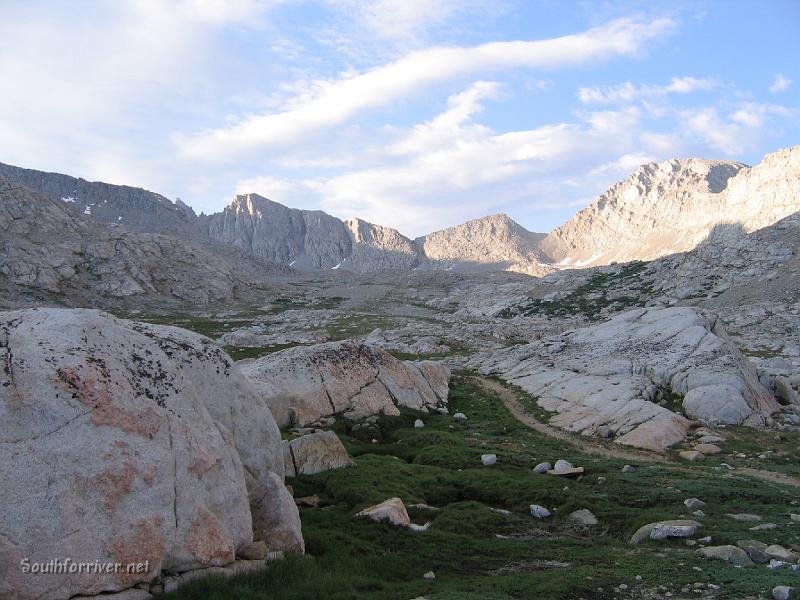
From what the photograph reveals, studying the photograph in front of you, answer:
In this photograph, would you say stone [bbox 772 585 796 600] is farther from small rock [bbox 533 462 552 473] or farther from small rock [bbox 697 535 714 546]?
small rock [bbox 533 462 552 473]

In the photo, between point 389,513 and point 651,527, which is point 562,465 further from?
point 389,513

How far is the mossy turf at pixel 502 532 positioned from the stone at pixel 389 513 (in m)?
0.39

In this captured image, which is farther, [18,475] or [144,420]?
[144,420]

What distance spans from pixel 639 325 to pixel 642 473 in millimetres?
33707

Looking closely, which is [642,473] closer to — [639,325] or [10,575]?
[10,575]

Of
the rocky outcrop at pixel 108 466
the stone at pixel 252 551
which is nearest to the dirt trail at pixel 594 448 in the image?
the stone at pixel 252 551

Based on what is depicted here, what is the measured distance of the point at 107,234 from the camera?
627 ft

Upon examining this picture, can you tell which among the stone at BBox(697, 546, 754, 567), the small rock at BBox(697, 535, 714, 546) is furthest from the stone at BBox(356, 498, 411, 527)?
the small rock at BBox(697, 535, 714, 546)

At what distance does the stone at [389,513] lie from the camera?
19875mm

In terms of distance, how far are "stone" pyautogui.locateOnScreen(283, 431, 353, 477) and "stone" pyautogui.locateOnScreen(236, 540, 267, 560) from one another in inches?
408

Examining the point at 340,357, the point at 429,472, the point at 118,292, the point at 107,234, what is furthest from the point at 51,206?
the point at 429,472

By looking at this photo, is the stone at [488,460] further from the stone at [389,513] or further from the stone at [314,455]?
the stone at [389,513]

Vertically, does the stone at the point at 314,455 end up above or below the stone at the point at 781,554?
above

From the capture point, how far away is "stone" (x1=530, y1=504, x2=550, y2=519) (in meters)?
23.3
